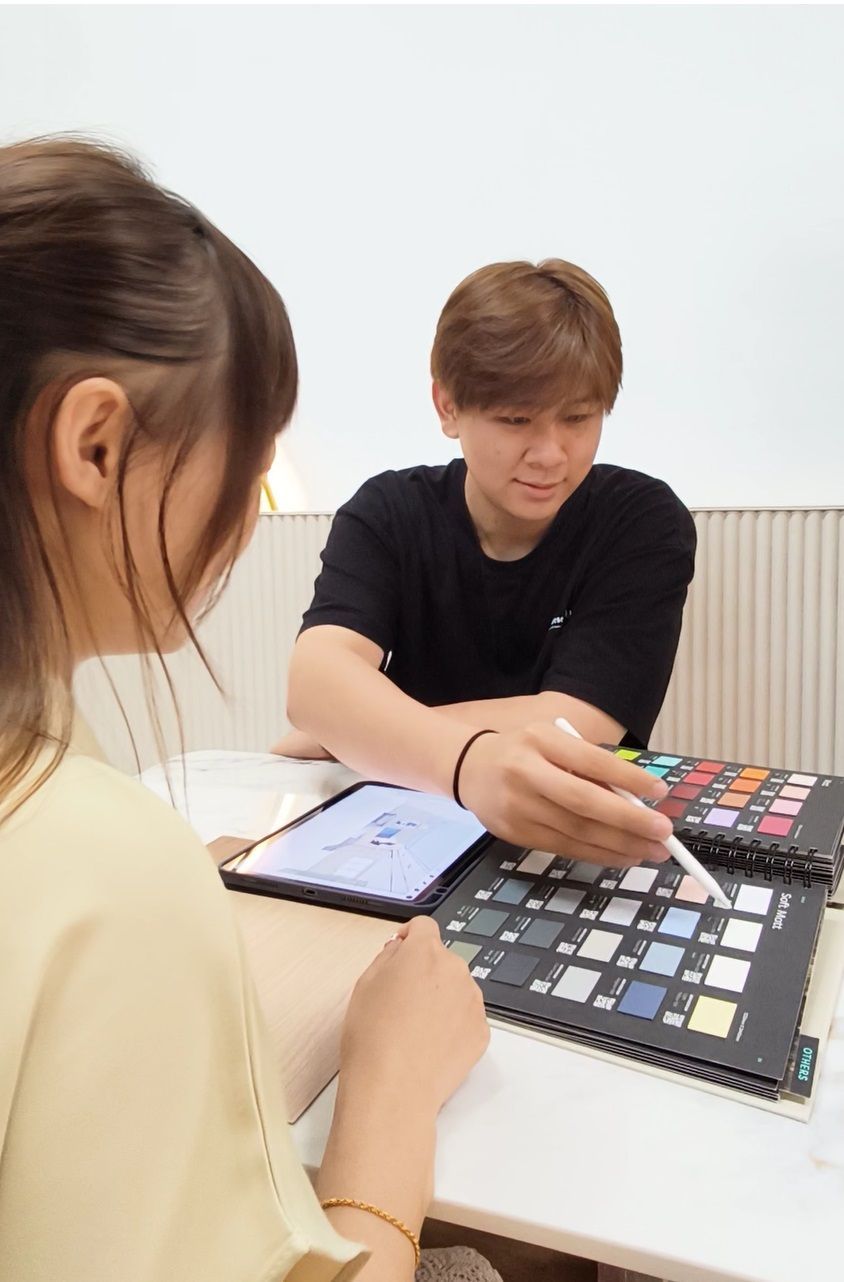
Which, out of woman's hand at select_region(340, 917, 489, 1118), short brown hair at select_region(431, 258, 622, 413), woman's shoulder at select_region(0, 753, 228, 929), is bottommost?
woman's hand at select_region(340, 917, 489, 1118)

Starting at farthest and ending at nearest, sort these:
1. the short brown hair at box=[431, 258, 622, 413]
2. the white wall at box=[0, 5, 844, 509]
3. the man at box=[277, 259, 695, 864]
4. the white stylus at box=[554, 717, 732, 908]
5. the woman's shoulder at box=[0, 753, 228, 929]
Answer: the white wall at box=[0, 5, 844, 509] → the short brown hair at box=[431, 258, 622, 413] → the man at box=[277, 259, 695, 864] → the white stylus at box=[554, 717, 732, 908] → the woman's shoulder at box=[0, 753, 228, 929]

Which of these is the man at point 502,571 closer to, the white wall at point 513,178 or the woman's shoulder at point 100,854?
the woman's shoulder at point 100,854

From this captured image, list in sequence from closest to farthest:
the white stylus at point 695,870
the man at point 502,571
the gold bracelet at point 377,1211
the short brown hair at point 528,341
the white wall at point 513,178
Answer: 1. the gold bracelet at point 377,1211
2. the white stylus at point 695,870
3. the man at point 502,571
4. the short brown hair at point 528,341
5. the white wall at point 513,178

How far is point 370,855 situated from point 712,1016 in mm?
314

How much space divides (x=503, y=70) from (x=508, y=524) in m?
1.23

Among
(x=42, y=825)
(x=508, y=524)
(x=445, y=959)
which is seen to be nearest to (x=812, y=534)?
(x=508, y=524)

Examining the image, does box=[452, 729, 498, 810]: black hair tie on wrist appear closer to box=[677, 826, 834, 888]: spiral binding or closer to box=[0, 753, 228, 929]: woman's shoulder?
box=[677, 826, 834, 888]: spiral binding

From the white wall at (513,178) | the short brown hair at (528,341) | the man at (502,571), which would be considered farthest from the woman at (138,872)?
the white wall at (513,178)

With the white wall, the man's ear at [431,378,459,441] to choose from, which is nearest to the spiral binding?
the man's ear at [431,378,459,441]

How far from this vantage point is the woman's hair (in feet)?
1.15

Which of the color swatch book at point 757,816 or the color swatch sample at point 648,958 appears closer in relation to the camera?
the color swatch sample at point 648,958

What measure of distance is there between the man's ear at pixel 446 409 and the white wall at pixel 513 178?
0.84 metres

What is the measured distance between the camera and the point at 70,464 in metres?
0.36

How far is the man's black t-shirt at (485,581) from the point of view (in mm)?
1184
